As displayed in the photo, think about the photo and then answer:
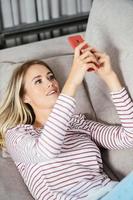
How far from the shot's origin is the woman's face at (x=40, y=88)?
4.54 feet

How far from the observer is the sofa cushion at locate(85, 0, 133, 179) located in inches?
54.8

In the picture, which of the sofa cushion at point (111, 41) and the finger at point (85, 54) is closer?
the finger at point (85, 54)

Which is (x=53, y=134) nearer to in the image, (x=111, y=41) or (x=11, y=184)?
(x=11, y=184)

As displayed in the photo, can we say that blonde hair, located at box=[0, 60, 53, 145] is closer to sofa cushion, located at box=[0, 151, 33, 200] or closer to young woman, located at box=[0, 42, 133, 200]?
young woman, located at box=[0, 42, 133, 200]

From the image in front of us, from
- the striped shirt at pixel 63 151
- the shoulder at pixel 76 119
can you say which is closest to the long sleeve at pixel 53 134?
the striped shirt at pixel 63 151

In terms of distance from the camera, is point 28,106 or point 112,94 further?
point 28,106

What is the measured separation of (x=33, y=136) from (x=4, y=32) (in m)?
0.72

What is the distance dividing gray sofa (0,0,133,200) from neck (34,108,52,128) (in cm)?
20

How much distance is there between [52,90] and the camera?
4.54 ft

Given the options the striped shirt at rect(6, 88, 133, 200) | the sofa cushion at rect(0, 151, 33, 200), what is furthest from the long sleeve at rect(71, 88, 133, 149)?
the sofa cushion at rect(0, 151, 33, 200)

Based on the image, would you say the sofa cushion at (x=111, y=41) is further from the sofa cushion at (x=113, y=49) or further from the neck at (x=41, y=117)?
the neck at (x=41, y=117)

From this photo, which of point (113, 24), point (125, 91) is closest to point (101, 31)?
point (113, 24)

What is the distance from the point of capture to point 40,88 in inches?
54.8

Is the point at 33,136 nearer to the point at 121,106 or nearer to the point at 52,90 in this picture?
the point at 52,90
